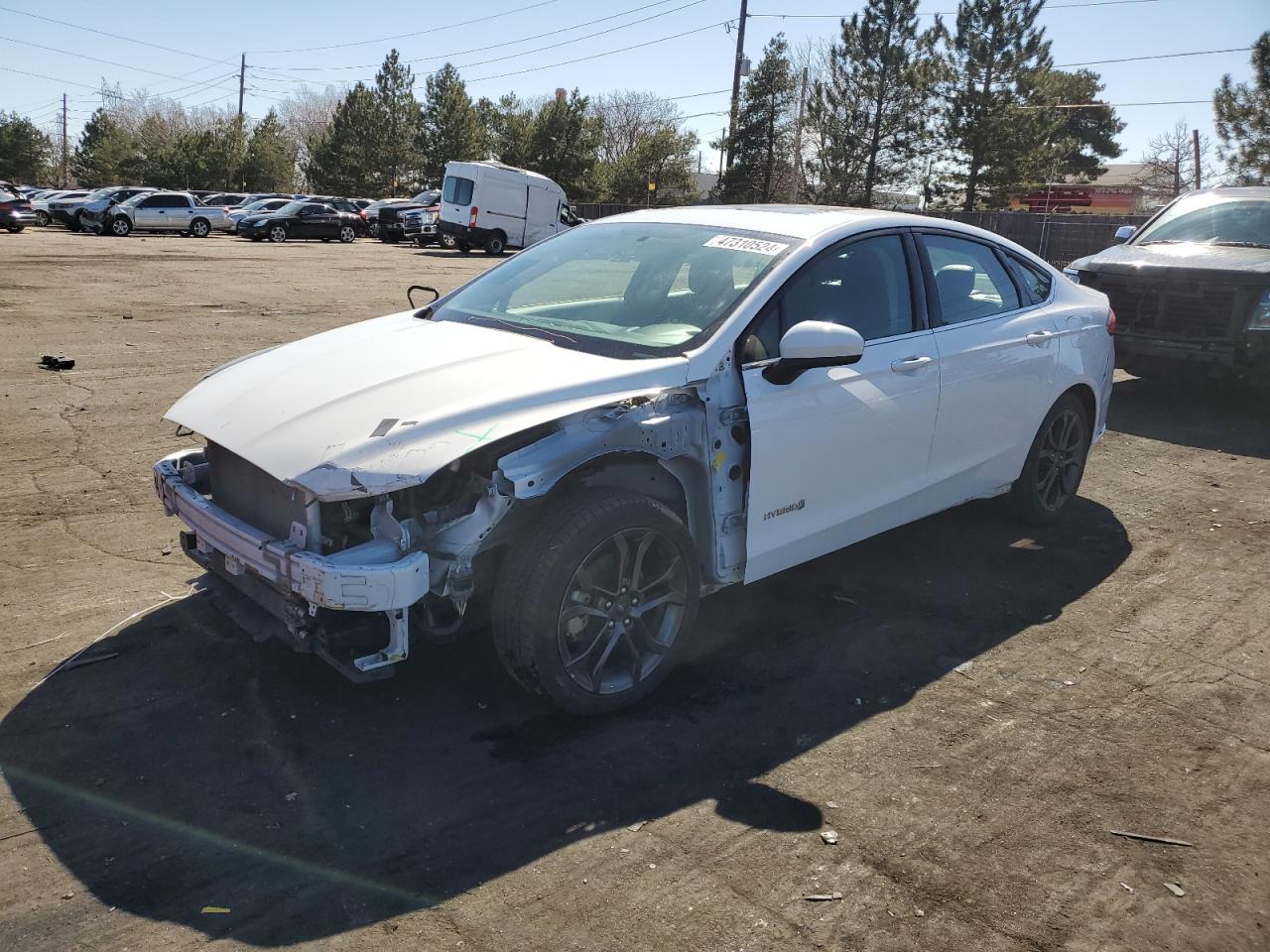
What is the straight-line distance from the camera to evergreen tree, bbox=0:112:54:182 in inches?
2621

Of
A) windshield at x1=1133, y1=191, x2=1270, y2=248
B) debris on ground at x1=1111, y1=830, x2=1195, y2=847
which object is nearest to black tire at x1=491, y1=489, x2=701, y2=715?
debris on ground at x1=1111, y1=830, x2=1195, y2=847

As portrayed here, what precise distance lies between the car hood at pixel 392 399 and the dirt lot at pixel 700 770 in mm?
968

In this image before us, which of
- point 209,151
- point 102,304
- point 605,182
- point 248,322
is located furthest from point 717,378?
point 209,151

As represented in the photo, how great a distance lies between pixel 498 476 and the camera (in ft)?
11.1

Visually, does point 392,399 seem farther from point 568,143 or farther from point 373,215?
point 568,143

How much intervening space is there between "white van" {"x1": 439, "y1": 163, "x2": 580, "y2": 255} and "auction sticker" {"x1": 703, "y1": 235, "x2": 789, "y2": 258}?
3057cm

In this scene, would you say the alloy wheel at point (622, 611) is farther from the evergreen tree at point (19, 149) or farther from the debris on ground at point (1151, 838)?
the evergreen tree at point (19, 149)

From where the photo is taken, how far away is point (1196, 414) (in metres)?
9.55

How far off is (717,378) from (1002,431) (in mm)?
2113

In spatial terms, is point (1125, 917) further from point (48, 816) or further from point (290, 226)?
point (290, 226)

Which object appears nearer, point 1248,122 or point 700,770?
point 700,770

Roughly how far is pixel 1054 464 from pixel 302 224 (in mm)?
36787

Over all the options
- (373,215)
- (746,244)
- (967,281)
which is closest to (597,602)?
(746,244)

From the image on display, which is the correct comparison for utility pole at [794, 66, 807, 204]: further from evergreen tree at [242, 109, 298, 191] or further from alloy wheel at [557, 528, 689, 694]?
alloy wheel at [557, 528, 689, 694]
